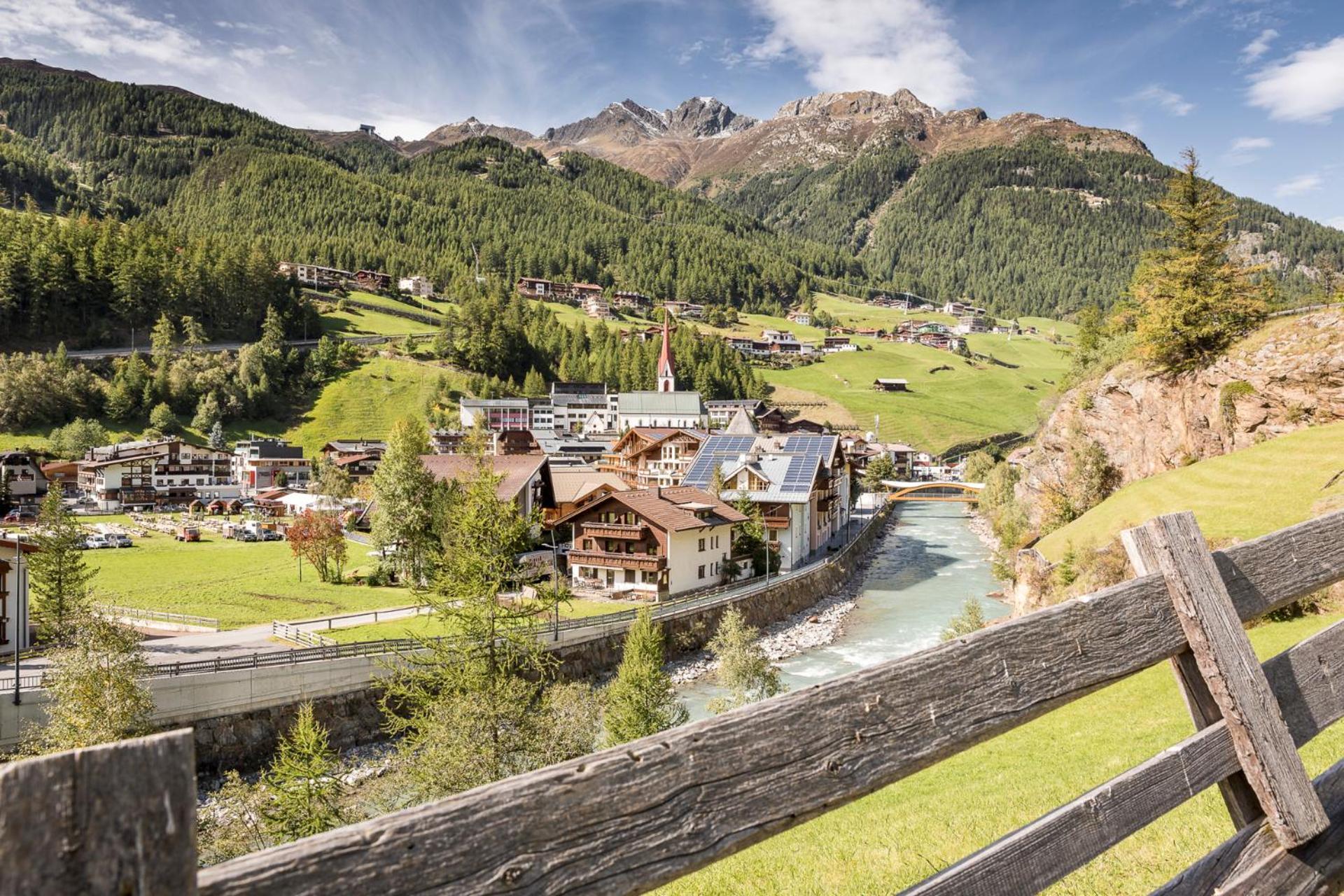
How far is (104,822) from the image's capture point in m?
1.19

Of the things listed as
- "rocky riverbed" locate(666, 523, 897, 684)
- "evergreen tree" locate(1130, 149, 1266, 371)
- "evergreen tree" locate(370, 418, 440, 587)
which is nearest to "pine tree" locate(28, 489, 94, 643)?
"evergreen tree" locate(370, 418, 440, 587)

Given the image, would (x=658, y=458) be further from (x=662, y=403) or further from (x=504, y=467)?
(x=662, y=403)

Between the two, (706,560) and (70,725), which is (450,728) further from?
(706,560)

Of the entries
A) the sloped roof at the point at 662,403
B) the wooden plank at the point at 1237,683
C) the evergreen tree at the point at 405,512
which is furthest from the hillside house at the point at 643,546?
the sloped roof at the point at 662,403

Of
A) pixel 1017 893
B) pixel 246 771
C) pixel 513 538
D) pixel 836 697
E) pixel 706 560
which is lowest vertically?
pixel 246 771

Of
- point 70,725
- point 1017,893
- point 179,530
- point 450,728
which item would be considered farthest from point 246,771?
point 179,530

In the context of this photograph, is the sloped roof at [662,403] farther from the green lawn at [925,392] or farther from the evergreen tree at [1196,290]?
the evergreen tree at [1196,290]

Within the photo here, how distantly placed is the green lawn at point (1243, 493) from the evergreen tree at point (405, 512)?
30.9m

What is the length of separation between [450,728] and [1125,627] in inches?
661

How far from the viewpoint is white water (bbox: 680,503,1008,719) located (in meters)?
Answer: 33.9

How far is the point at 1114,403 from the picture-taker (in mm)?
40938

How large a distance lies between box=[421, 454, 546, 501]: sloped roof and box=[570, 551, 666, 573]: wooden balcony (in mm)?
9426

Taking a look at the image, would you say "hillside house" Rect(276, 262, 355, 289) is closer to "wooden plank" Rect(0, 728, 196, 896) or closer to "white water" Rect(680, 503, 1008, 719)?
"white water" Rect(680, 503, 1008, 719)

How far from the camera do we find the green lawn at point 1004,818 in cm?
569
